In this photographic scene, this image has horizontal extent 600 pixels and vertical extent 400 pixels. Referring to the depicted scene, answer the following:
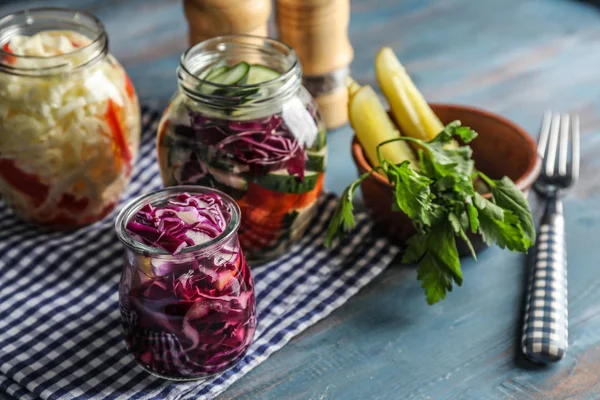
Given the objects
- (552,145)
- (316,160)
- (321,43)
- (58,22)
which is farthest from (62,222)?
(552,145)

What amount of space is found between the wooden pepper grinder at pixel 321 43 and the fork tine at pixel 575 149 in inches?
14.8

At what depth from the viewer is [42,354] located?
969 millimetres

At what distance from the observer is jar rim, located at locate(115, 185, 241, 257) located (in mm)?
849

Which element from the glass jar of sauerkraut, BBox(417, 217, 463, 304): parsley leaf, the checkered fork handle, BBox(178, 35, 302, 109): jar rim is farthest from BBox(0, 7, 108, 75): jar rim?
the checkered fork handle

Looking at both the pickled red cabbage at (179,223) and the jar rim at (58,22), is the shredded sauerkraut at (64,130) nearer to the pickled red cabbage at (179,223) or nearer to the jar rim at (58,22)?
the jar rim at (58,22)

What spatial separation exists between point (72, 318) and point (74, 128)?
0.25 metres

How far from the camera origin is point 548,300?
0.99 metres

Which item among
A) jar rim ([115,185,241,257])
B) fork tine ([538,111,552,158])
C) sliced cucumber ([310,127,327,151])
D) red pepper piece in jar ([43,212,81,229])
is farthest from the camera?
fork tine ([538,111,552,158])

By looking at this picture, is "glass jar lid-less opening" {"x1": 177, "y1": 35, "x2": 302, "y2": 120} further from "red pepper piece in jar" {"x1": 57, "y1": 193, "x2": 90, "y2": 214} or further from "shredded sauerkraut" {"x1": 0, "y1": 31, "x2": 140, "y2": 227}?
"red pepper piece in jar" {"x1": 57, "y1": 193, "x2": 90, "y2": 214}

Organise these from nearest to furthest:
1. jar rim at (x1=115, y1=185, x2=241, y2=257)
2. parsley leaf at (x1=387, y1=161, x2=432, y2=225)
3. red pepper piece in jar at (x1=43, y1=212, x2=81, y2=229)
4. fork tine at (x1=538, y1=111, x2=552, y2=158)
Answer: jar rim at (x1=115, y1=185, x2=241, y2=257)
parsley leaf at (x1=387, y1=161, x2=432, y2=225)
red pepper piece in jar at (x1=43, y1=212, x2=81, y2=229)
fork tine at (x1=538, y1=111, x2=552, y2=158)

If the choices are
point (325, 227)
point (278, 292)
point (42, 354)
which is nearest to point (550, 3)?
point (325, 227)

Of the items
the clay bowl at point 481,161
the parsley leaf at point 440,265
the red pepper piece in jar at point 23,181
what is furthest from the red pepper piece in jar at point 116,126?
the parsley leaf at point 440,265

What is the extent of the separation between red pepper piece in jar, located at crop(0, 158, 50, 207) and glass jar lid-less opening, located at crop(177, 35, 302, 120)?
0.26m

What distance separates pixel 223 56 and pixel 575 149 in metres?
0.57
